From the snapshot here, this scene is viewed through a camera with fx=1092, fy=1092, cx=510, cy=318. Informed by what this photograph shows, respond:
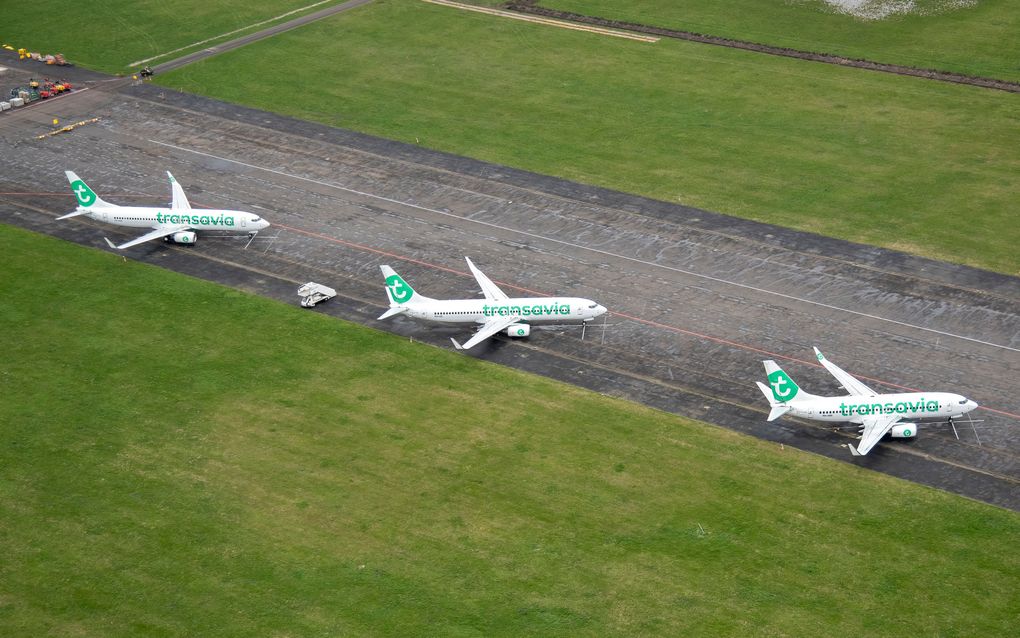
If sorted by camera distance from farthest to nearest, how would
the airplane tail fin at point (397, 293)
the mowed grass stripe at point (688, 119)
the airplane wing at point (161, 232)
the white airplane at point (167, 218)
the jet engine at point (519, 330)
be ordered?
the mowed grass stripe at point (688, 119) → the white airplane at point (167, 218) → the airplane wing at point (161, 232) → the jet engine at point (519, 330) → the airplane tail fin at point (397, 293)

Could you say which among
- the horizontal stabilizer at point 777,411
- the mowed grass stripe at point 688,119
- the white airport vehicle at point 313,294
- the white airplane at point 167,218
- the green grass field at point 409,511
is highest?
the mowed grass stripe at point 688,119

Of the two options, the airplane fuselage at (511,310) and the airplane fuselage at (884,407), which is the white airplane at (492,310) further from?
the airplane fuselage at (884,407)

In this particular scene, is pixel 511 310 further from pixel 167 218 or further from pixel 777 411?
pixel 167 218

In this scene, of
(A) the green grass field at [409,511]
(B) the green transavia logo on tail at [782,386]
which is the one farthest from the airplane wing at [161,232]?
(B) the green transavia logo on tail at [782,386]

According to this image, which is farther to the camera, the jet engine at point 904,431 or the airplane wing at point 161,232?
the airplane wing at point 161,232

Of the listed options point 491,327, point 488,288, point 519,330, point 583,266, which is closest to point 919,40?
point 583,266

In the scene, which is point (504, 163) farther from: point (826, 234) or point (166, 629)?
point (166, 629)

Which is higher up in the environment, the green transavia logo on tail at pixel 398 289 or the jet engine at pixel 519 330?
the green transavia logo on tail at pixel 398 289

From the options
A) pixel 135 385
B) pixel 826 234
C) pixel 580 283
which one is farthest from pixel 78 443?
pixel 826 234

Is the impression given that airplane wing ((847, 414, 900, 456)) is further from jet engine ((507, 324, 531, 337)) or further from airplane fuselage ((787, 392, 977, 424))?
jet engine ((507, 324, 531, 337))
